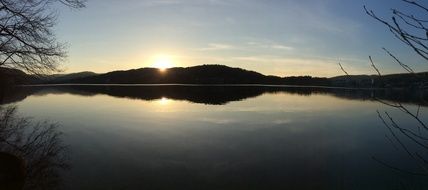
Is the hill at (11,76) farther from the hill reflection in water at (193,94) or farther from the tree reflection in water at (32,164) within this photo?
the tree reflection in water at (32,164)

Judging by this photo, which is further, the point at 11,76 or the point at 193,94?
the point at 193,94

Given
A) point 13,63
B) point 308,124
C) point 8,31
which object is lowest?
point 308,124

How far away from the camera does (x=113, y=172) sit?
15320mm

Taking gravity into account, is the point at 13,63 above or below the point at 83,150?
above

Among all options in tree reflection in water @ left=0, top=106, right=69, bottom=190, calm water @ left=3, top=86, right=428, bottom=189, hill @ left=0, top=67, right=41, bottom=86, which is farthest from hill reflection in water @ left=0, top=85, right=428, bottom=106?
calm water @ left=3, top=86, right=428, bottom=189

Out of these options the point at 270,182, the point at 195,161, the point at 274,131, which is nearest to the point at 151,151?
the point at 195,161

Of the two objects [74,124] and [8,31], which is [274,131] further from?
[8,31]

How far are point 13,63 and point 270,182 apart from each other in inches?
368

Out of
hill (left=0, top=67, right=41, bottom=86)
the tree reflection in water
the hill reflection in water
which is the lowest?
the hill reflection in water

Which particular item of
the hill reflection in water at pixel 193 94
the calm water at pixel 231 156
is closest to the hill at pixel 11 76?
the hill reflection in water at pixel 193 94

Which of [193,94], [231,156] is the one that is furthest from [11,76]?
[193,94]

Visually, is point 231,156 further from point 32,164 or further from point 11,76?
point 11,76

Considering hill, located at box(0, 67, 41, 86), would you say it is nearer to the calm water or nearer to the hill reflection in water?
the hill reflection in water

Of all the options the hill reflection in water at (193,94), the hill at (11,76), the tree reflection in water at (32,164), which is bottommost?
the hill reflection in water at (193,94)
